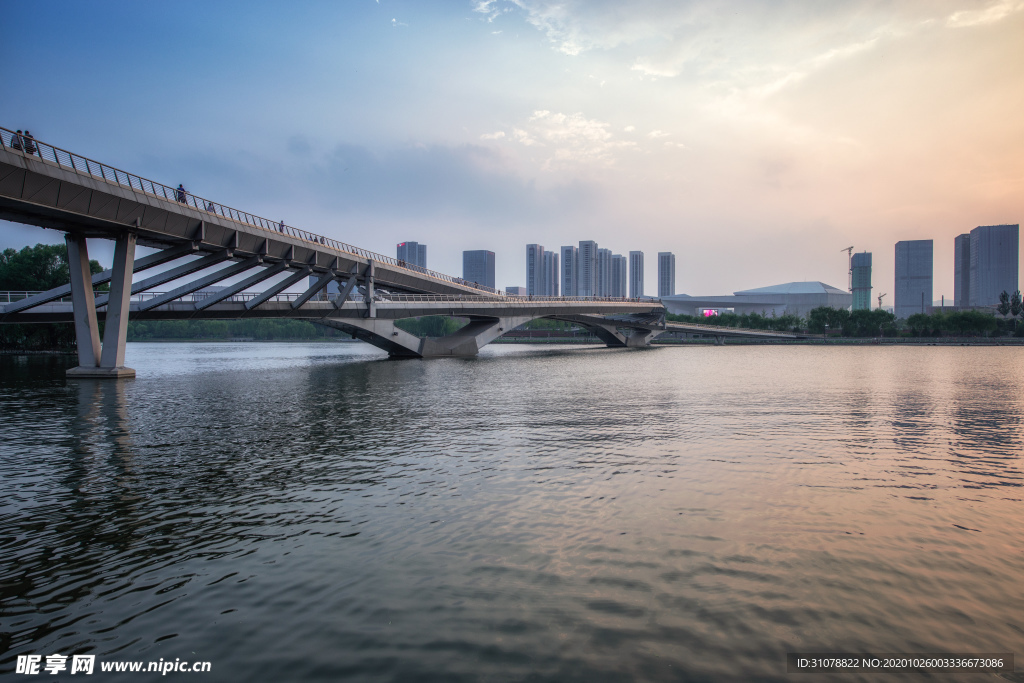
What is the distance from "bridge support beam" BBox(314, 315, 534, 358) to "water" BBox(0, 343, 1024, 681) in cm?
4707

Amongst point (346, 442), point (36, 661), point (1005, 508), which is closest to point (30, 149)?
point (346, 442)

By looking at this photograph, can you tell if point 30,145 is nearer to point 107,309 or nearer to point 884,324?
point 107,309

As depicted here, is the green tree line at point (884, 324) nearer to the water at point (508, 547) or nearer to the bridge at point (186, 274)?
the bridge at point (186, 274)

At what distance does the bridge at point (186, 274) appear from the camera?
106 ft

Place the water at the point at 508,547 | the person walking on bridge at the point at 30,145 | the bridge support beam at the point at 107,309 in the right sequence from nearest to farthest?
the water at the point at 508,547, the person walking on bridge at the point at 30,145, the bridge support beam at the point at 107,309

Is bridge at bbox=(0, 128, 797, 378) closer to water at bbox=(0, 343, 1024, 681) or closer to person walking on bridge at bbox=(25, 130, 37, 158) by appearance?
person walking on bridge at bbox=(25, 130, 37, 158)

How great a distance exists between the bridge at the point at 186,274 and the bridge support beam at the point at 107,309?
2.8 inches

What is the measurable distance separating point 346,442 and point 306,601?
36.0ft

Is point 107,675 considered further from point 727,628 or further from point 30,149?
point 30,149

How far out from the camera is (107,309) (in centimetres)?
3928

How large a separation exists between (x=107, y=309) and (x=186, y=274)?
8.88m

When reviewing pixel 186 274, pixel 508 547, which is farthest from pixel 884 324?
pixel 508 547

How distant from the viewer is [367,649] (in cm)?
602

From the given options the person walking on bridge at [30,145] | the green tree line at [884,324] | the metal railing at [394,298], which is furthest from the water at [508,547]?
the green tree line at [884,324]
